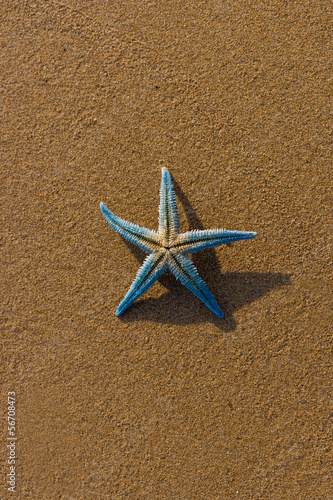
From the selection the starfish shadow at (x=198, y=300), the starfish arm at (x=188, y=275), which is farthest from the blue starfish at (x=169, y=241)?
the starfish shadow at (x=198, y=300)

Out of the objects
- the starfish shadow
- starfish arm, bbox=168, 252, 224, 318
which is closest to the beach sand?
the starfish shadow

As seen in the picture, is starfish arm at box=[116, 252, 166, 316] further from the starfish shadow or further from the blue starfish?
the starfish shadow

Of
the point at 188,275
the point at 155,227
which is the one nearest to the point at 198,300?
the point at 188,275

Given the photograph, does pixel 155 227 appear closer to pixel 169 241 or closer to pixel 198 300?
pixel 169 241

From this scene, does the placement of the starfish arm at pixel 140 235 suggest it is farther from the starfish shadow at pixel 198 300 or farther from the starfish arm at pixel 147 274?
the starfish shadow at pixel 198 300

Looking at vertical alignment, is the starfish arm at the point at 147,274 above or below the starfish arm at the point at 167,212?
below

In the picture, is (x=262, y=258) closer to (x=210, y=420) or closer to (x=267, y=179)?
(x=267, y=179)
